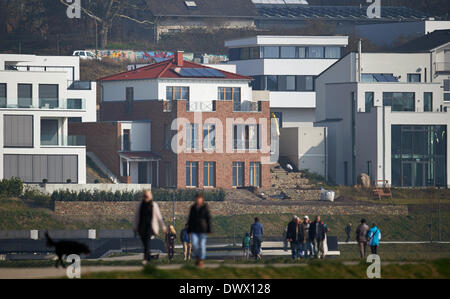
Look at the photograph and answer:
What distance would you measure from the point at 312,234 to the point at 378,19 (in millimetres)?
94155

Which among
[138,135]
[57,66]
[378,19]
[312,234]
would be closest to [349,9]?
[378,19]

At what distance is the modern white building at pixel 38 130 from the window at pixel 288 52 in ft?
97.1

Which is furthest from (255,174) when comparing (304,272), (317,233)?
(304,272)

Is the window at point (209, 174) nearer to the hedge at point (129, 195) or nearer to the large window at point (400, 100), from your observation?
the hedge at point (129, 195)

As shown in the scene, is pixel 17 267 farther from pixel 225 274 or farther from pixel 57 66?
pixel 57 66

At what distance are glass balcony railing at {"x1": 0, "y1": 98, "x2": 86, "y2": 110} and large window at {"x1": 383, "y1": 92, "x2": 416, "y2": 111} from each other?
23.3m

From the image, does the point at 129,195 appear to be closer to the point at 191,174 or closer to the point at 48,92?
the point at 191,174

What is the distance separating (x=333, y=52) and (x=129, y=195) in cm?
4028

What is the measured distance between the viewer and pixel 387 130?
8838 centimetres

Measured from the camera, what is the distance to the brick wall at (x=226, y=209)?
74.0 m

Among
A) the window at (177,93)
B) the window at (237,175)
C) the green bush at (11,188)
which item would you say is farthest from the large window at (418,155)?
the green bush at (11,188)

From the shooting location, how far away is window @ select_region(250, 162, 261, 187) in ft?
284

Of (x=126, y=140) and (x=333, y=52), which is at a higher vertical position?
(x=333, y=52)
